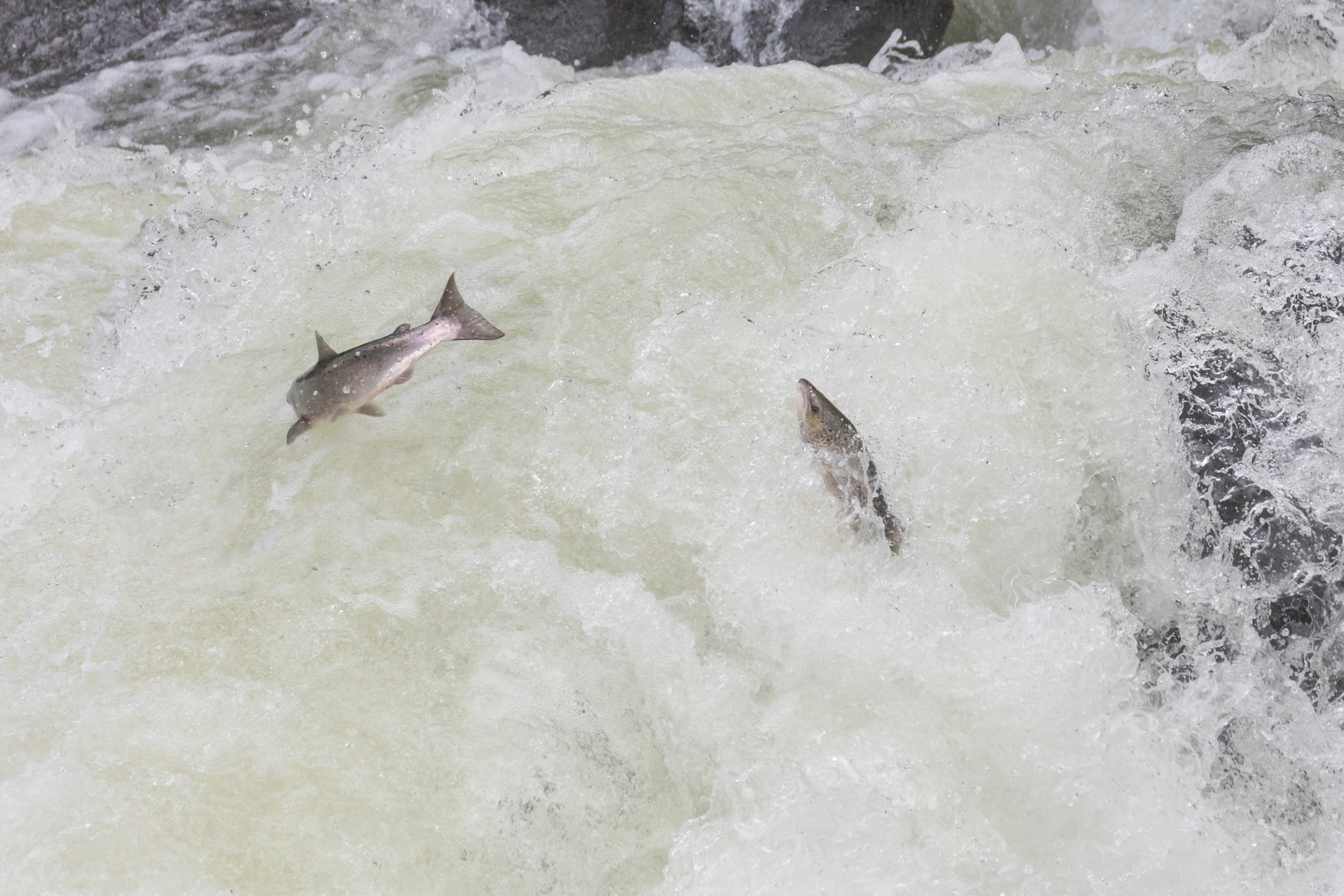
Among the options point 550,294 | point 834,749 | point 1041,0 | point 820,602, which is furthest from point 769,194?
point 1041,0

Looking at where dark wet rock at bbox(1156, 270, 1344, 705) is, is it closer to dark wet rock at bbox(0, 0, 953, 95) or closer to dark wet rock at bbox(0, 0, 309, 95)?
dark wet rock at bbox(0, 0, 953, 95)

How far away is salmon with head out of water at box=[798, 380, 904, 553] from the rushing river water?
0.06 m

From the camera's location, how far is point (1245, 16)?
5.21 meters

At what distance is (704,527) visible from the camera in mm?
2512

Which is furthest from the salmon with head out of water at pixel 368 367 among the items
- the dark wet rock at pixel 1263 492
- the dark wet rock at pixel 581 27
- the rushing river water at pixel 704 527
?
the dark wet rock at pixel 581 27

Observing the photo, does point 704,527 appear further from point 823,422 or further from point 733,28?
point 733,28

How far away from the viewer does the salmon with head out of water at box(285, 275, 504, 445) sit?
2555mm

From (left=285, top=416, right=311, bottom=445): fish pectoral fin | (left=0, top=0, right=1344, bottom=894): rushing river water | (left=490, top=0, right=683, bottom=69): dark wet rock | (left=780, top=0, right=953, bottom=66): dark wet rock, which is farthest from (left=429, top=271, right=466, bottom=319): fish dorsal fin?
(left=780, top=0, right=953, bottom=66): dark wet rock

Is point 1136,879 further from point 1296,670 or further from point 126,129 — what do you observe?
point 126,129

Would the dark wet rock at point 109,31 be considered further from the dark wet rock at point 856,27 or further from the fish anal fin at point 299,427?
the fish anal fin at point 299,427

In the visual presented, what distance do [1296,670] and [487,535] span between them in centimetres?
198

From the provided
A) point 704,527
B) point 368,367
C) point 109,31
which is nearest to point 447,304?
point 368,367

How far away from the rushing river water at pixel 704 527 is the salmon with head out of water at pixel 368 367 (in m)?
0.16

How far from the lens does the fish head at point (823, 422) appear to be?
248 centimetres
